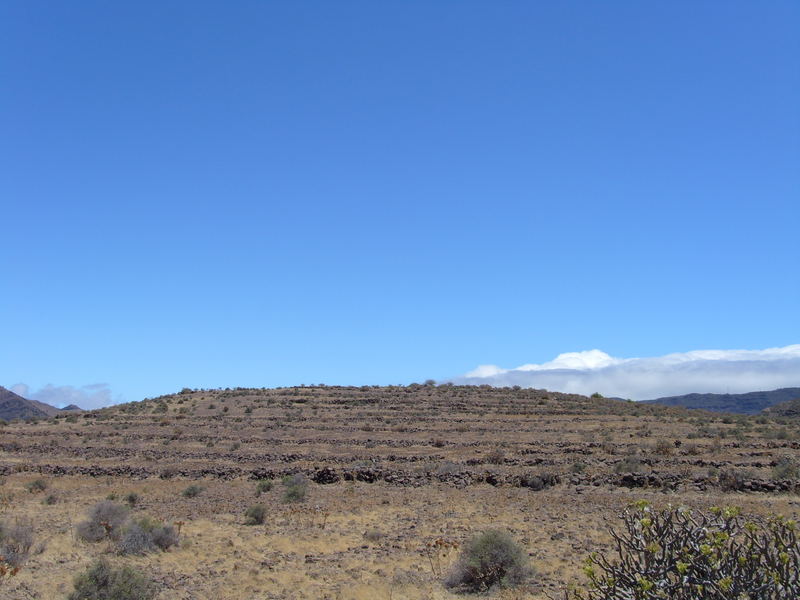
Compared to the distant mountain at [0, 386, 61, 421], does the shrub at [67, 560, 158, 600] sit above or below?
below

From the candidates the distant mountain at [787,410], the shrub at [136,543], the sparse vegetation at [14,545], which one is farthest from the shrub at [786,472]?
the distant mountain at [787,410]

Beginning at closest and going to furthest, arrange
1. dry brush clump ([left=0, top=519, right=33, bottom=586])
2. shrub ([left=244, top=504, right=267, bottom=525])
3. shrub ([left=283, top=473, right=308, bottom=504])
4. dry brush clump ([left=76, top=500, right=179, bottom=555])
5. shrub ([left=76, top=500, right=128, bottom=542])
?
dry brush clump ([left=0, top=519, right=33, bottom=586]), dry brush clump ([left=76, top=500, right=179, bottom=555]), shrub ([left=76, top=500, right=128, bottom=542]), shrub ([left=244, top=504, right=267, bottom=525]), shrub ([left=283, top=473, right=308, bottom=504])

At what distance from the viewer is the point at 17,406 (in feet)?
344

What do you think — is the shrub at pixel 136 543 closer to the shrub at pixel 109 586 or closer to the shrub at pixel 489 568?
the shrub at pixel 109 586

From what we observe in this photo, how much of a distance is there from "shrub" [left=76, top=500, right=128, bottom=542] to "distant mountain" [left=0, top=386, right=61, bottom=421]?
313 feet

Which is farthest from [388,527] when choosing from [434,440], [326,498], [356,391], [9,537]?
[356,391]

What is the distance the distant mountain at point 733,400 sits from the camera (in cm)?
12106

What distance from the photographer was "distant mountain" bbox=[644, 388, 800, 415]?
121062mm

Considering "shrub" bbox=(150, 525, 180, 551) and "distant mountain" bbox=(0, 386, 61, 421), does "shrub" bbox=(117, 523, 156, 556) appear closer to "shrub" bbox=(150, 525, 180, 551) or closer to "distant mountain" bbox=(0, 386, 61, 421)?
"shrub" bbox=(150, 525, 180, 551)

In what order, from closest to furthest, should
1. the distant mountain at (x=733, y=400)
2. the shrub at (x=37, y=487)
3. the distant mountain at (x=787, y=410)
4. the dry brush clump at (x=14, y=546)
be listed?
the dry brush clump at (x=14, y=546)
the shrub at (x=37, y=487)
the distant mountain at (x=787, y=410)
the distant mountain at (x=733, y=400)

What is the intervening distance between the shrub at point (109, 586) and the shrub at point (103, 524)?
4684 mm

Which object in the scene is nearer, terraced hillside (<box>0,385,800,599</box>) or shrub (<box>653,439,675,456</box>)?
terraced hillside (<box>0,385,800,599</box>)

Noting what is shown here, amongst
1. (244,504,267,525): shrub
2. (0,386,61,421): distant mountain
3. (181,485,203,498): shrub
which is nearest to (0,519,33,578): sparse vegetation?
(244,504,267,525): shrub

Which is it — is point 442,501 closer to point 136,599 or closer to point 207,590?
point 207,590
